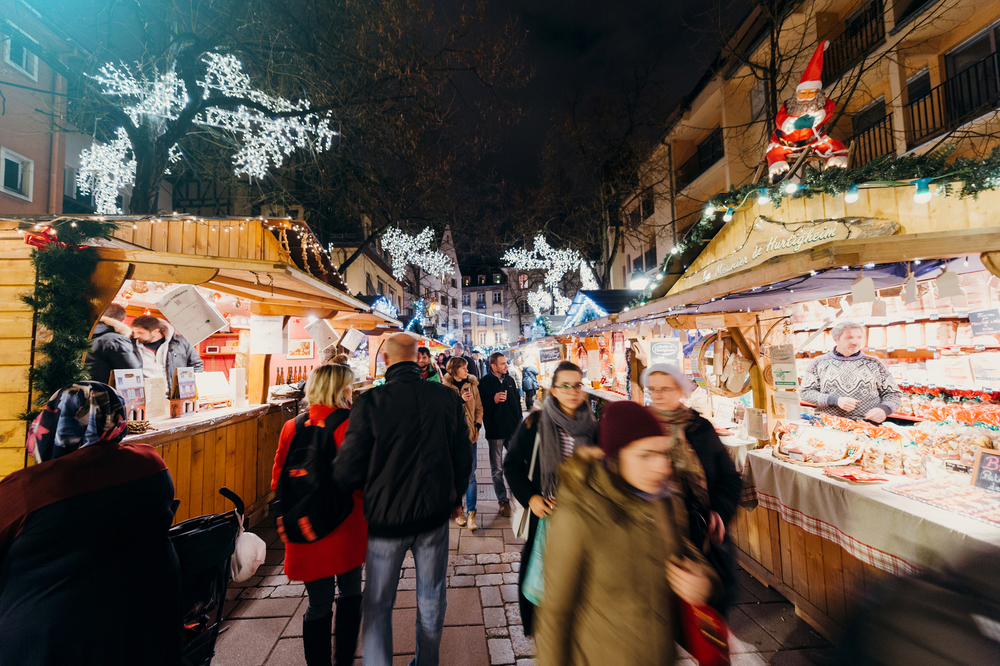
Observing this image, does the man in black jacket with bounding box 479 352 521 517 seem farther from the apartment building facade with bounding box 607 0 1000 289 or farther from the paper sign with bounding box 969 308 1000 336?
the paper sign with bounding box 969 308 1000 336

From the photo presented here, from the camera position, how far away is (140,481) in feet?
6.26

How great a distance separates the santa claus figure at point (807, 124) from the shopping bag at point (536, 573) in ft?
18.0

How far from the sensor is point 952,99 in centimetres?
898

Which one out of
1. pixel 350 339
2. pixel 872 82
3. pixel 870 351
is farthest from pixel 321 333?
pixel 872 82

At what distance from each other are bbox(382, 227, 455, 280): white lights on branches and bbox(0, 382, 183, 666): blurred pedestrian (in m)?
17.9

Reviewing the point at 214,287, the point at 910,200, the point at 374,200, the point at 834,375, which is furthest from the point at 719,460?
the point at 374,200

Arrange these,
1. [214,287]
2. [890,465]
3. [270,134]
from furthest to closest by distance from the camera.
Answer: [270,134], [214,287], [890,465]

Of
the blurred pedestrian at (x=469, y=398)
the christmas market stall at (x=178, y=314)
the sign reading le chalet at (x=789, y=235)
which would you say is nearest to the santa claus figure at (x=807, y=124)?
the sign reading le chalet at (x=789, y=235)

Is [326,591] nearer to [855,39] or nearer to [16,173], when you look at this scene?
[16,173]

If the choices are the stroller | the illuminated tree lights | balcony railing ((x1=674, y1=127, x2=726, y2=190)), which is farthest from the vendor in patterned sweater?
balcony railing ((x1=674, y1=127, x2=726, y2=190))

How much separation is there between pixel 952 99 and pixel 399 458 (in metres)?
13.9

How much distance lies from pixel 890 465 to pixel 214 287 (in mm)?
7141

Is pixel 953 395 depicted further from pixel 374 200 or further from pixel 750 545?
pixel 374 200

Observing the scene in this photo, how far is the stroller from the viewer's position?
218cm
